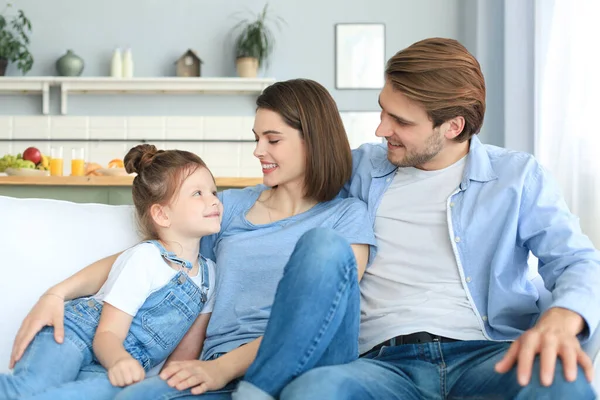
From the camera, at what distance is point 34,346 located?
151 cm

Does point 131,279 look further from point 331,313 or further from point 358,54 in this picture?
point 358,54

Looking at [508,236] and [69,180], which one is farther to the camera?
[69,180]

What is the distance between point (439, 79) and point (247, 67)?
3.57 metres

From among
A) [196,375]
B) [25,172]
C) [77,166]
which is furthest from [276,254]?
[77,166]

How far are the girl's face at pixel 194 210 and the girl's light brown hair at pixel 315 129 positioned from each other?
0.24 metres

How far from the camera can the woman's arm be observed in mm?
1513

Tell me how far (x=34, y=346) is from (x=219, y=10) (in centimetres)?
418

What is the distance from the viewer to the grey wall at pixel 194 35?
17.5 feet

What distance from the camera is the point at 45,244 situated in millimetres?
1762

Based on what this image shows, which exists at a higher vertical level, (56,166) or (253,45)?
(253,45)

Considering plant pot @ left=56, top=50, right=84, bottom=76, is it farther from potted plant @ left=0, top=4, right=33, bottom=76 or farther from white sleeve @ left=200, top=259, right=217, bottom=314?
white sleeve @ left=200, top=259, right=217, bottom=314

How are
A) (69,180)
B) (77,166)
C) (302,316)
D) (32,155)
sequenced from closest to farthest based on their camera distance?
(302,316), (69,180), (77,166), (32,155)

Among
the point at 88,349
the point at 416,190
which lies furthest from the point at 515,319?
the point at 88,349

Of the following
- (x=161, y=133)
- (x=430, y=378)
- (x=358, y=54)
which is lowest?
(x=430, y=378)
